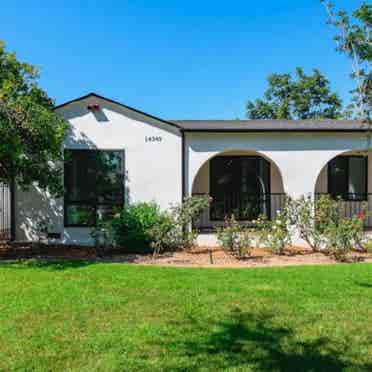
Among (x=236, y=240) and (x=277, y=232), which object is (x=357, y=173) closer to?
(x=277, y=232)

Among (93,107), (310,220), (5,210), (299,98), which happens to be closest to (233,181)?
(310,220)

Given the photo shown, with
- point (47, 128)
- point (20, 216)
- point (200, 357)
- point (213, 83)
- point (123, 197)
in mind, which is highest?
point (213, 83)

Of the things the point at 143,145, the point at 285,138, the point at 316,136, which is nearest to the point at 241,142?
the point at 285,138

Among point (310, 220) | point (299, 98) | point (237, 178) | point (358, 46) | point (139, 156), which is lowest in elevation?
point (310, 220)

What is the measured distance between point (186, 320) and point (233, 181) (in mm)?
8053

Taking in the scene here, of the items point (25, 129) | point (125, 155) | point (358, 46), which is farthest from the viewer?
point (358, 46)

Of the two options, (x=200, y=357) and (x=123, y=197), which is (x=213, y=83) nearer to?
(x=123, y=197)

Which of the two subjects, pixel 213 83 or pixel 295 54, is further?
pixel 213 83

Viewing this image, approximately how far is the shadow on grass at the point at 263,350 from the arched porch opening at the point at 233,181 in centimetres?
746

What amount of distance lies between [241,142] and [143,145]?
3041 mm

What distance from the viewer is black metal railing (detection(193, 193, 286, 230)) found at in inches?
414

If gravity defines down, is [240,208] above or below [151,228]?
above

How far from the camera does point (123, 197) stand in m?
9.16

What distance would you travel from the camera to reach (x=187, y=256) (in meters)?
7.77
